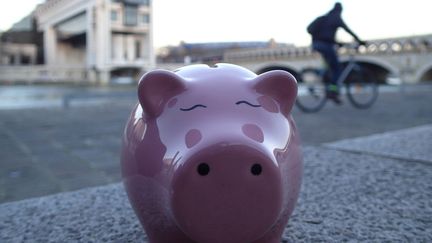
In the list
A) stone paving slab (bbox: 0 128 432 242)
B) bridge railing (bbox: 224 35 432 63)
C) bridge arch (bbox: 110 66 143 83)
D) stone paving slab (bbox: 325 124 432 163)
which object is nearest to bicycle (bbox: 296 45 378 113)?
stone paving slab (bbox: 325 124 432 163)

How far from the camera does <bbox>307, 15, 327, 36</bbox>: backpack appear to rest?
6496mm

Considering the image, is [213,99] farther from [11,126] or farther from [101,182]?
[11,126]

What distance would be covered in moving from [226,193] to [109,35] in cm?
5370

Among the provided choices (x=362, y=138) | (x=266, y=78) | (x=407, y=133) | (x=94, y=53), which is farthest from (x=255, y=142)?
(x=94, y=53)

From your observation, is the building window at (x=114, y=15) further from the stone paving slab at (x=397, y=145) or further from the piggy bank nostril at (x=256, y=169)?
the piggy bank nostril at (x=256, y=169)

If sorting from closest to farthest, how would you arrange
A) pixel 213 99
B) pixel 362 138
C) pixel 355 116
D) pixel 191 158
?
pixel 191 158
pixel 213 99
pixel 362 138
pixel 355 116

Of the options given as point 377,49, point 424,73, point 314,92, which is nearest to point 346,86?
point 314,92

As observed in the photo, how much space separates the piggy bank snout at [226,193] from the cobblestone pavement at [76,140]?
2039mm

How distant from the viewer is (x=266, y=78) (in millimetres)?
1661

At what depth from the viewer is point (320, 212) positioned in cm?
252

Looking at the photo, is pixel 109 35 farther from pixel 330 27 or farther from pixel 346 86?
pixel 330 27

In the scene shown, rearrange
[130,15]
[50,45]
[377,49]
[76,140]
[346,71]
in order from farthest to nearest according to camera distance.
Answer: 1. [50,45]
2. [130,15]
3. [377,49]
4. [346,71]
5. [76,140]

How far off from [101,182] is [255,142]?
2.28m

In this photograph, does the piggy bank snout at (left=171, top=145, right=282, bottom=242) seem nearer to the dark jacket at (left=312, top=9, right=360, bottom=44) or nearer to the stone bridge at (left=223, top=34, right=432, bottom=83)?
the dark jacket at (left=312, top=9, right=360, bottom=44)
